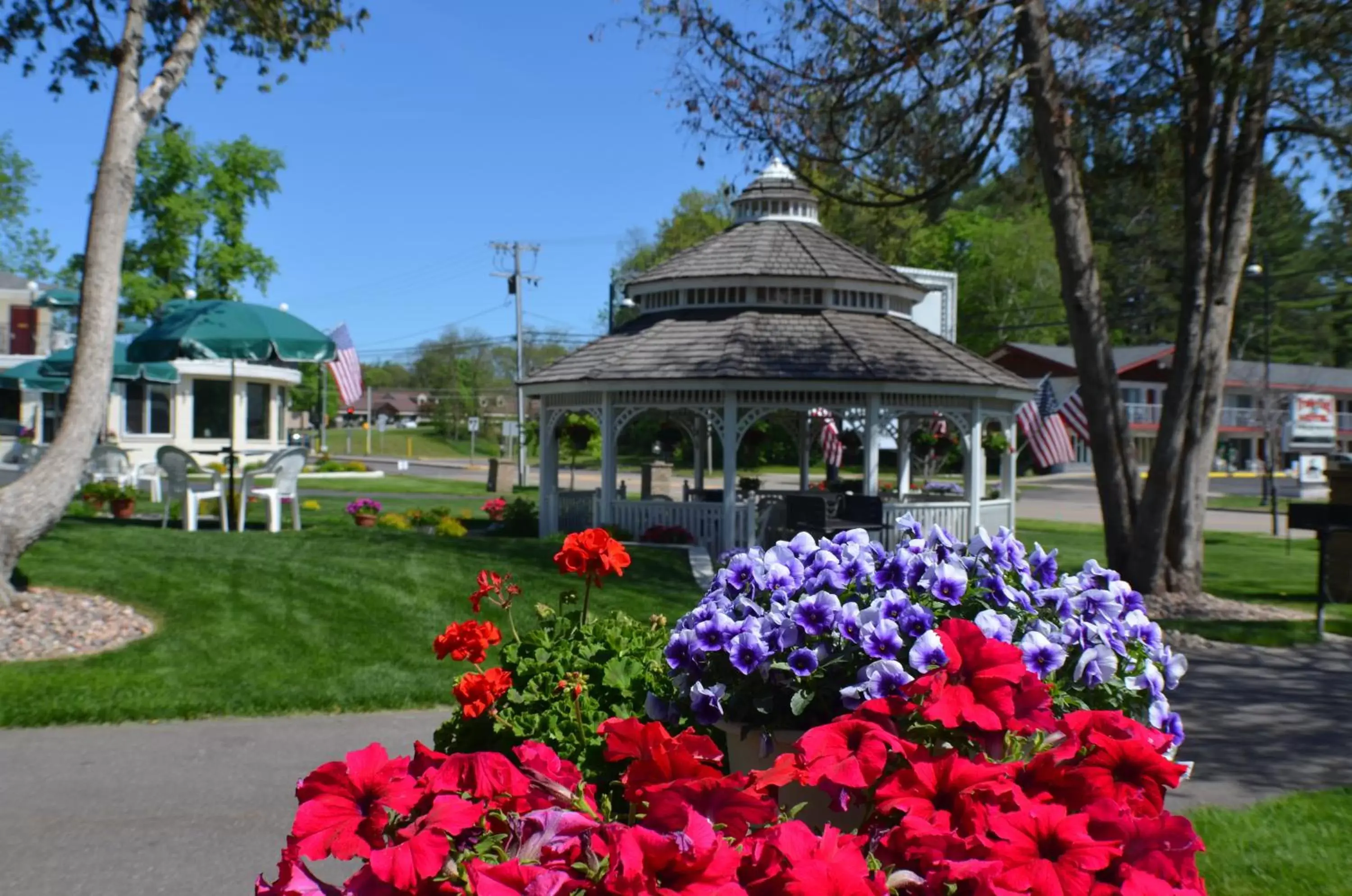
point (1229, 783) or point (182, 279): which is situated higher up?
point (182, 279)

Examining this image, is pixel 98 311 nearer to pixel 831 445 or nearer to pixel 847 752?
pixel 847 752

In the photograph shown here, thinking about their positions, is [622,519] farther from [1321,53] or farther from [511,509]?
[1321,53]

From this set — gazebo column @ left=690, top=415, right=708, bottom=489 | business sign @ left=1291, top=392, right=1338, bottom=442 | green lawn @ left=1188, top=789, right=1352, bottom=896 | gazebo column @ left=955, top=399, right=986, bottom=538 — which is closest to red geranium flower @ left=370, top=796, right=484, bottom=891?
green lawn @ left=1188, top=789, right=1352, bottom=896

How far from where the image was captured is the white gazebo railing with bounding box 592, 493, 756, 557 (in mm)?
18172

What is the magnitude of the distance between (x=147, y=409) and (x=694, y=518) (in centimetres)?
2413

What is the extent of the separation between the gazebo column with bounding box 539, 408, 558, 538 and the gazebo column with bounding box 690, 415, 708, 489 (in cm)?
338

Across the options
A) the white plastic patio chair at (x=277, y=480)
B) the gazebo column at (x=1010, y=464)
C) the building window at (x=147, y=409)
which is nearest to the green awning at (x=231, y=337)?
the white plastic patio chair at (x=277, y=480)

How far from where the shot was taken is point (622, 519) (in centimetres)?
1869

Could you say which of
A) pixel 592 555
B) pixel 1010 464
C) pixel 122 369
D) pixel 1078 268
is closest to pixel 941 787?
pixel 592 555

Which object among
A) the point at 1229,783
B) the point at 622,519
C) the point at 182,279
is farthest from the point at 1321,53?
the point at 182,279

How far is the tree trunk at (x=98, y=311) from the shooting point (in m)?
9.84

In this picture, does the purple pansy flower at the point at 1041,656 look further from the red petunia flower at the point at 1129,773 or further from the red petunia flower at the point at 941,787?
the red petunia flower at the point at 941,787

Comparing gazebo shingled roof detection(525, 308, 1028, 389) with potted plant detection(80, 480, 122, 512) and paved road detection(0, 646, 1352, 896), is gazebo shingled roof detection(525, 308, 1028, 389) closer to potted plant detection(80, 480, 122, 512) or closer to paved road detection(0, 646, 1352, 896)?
potted plant detection(80, 480, 122, 512)

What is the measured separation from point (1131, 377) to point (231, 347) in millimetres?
62356
